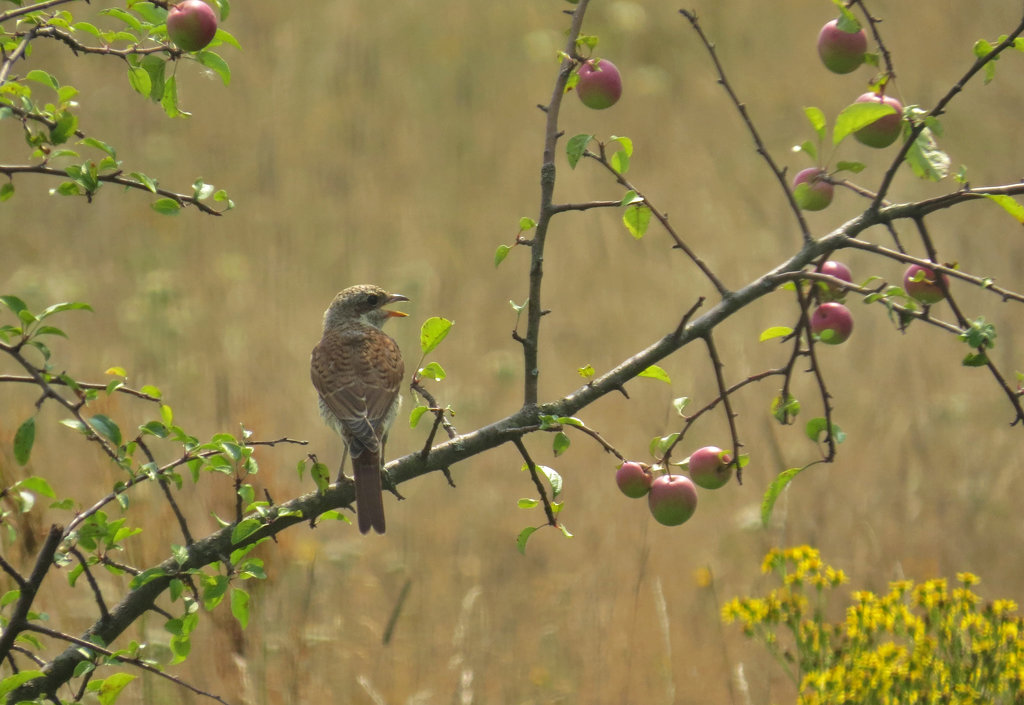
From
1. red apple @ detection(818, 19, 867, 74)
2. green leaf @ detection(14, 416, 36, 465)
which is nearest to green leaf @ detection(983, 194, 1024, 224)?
red apple @ detection(818, 19, 867, 74)

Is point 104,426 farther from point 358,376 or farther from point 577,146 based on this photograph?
point 358,376

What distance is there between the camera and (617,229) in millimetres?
8336

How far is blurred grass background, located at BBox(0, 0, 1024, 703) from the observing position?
502 cm

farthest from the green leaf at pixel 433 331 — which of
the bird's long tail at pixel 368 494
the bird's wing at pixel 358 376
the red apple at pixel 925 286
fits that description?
the bird's wing at pixel 358 376

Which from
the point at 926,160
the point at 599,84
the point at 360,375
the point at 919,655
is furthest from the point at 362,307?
the point at 926,160

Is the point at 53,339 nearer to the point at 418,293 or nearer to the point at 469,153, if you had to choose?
the point at 418,293

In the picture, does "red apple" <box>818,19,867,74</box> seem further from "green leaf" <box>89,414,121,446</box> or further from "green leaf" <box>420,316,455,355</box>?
"green leaf" <box>89,414,121,446</box>

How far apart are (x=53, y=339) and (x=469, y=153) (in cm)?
360

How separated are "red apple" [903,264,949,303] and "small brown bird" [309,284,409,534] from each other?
1.71m

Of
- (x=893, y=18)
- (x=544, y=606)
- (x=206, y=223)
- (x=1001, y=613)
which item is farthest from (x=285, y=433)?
(x=893, y=18)

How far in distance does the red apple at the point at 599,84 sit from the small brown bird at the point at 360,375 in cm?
150

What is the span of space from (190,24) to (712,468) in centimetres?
131

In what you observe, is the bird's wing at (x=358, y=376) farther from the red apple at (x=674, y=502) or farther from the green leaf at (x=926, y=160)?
the green leaf at (x=926, y=160)

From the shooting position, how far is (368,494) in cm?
335
